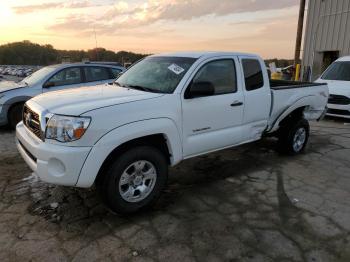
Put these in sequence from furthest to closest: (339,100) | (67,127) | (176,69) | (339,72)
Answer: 1. (339,72)
2. (339,100)
3. (176,69)
4. (67,127)

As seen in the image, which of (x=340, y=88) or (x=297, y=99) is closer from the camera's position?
(x=297, y=99)

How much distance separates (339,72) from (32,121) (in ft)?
31.9

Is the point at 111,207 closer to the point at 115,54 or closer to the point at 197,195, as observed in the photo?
the point at 197,195

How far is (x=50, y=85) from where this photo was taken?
26.6 feet

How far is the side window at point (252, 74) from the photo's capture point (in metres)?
4.99

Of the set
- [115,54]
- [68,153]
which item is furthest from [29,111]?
[115,54]

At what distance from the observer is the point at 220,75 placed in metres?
4.68

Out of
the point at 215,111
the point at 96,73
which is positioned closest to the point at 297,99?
the point at 215,111

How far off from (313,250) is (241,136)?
2.06m

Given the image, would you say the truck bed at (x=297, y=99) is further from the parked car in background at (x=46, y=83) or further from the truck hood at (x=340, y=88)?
the parked car in background at (x=46, y=83)

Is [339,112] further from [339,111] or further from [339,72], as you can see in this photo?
[339,72]

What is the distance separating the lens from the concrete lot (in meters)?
3.21

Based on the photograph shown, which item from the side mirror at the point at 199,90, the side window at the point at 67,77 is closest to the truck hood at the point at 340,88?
the side mirror at the point at 199,90

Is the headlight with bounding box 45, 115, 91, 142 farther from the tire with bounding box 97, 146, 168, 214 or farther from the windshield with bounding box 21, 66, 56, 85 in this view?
the windshield with bounding box 21, 66, 56, 85
